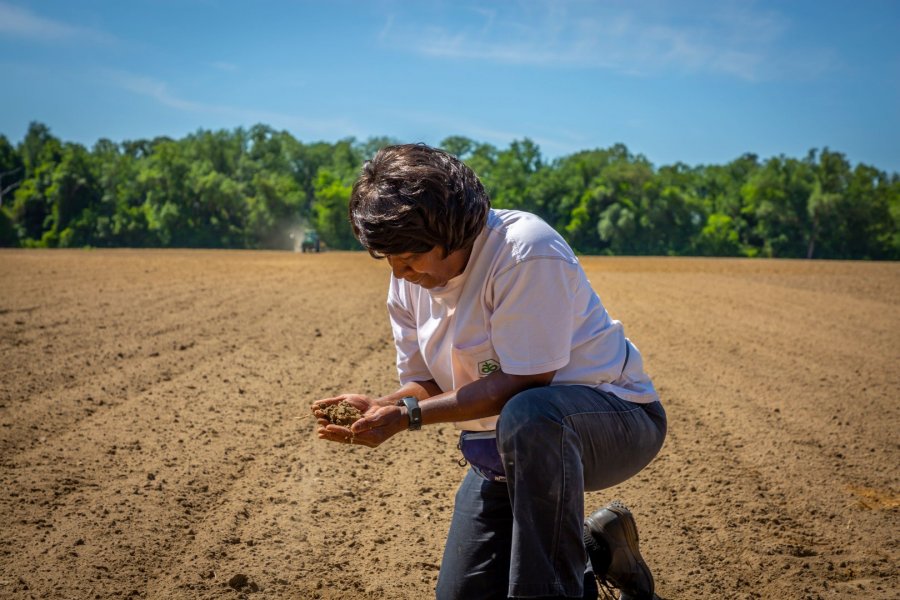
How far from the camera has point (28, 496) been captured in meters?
4.37

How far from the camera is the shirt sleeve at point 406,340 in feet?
10.8

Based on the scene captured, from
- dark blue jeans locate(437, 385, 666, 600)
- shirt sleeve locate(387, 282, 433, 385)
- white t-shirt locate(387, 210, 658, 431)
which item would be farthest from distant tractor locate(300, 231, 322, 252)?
dark blue jeans locate(437, 385, 666, 600)

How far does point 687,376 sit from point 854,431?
2.33m

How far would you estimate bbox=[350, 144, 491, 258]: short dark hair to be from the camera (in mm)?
2619

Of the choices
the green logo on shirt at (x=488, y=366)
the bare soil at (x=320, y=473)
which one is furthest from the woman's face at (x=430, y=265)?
the bare soil at (x=320, y=473)

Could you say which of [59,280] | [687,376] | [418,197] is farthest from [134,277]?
[418,197]

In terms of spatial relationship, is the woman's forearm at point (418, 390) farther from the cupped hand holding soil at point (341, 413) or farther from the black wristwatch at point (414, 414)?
the black wristwatch at point (414, 414)

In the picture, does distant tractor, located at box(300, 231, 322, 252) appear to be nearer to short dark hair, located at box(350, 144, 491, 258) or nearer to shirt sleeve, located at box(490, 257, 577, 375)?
short dark hair, located at box(350, 144, 491, 258)

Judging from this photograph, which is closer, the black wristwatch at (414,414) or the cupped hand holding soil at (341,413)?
the black wristwatch at (414,414)

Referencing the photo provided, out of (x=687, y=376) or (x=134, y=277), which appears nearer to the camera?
(x=687, y=376)

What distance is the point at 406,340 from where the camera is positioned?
334 cm

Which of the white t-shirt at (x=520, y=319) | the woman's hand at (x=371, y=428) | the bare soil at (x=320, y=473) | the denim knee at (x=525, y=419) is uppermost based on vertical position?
the white t-shirt at (x=520, y=319)

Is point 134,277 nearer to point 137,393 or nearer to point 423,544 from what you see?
point 137,393

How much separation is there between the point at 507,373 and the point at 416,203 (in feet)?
2.12
